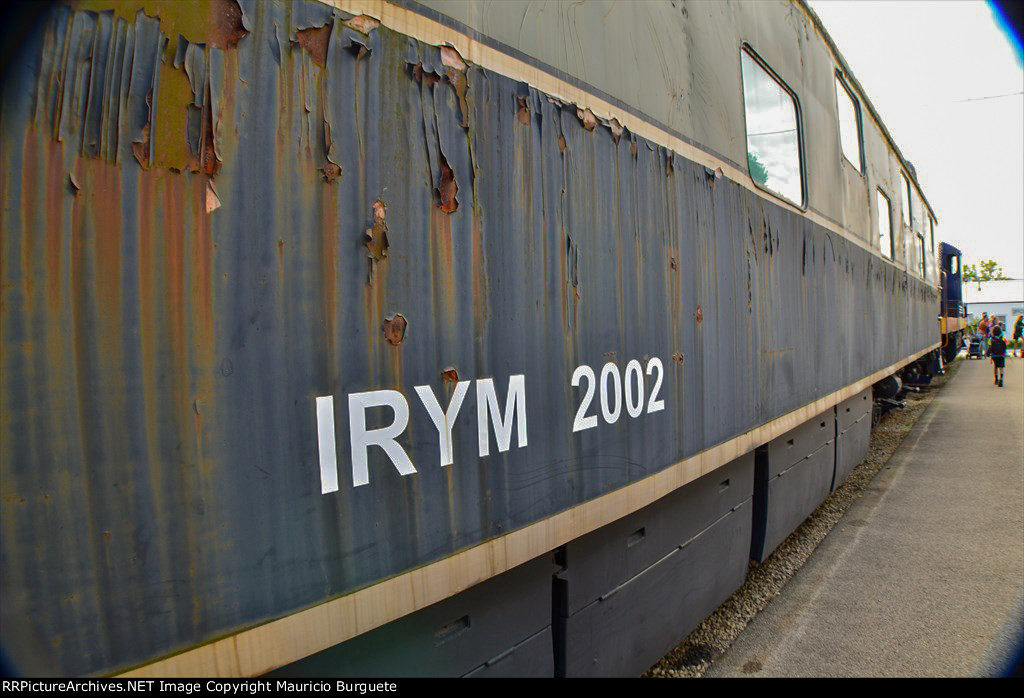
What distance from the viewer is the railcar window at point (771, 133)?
3367 millimetres

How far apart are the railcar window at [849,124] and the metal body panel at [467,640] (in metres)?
4.92

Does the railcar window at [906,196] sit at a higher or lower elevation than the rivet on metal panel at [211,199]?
higher

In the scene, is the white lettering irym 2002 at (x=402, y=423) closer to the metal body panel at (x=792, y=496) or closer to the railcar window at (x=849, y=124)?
the metal body panel at (x=792, y=496)

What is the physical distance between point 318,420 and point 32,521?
1.52ft

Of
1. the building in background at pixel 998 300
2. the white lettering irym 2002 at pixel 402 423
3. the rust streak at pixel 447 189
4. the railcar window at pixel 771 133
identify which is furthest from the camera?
the building in background at pixel 998 300

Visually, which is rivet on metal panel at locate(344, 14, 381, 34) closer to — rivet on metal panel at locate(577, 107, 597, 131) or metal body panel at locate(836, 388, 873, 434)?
rivet on metal panel at locate(577, 107, 597, 131)

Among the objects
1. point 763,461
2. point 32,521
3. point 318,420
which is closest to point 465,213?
point 318,420

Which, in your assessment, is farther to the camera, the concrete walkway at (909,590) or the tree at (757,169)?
the tree at (757,169)

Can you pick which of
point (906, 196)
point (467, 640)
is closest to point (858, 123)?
point (906, 196)

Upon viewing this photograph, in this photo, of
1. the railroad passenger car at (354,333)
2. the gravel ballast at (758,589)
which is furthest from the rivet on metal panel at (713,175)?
the gravel ballast at (758,589)

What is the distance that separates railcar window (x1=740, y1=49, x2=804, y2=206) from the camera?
3367 mm

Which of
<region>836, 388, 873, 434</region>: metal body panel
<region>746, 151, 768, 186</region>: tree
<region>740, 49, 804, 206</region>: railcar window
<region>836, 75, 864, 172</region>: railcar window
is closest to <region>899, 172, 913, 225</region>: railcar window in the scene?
<region>836, 75, 864, 172</region>: railcar window

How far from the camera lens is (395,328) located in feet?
4.62

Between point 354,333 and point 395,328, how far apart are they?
0.36 feet
